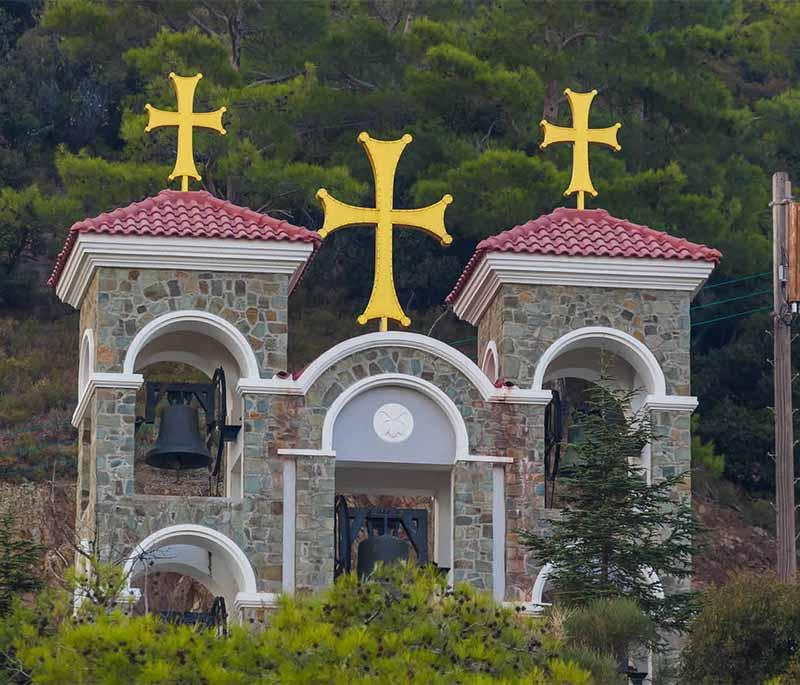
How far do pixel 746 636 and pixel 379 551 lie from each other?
4762mm

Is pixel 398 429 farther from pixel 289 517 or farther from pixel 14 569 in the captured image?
pixel 14 569

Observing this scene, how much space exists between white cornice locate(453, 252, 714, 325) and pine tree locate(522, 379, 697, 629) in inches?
83.7

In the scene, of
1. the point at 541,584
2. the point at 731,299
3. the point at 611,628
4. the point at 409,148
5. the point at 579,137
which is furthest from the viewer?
the point at 731,299

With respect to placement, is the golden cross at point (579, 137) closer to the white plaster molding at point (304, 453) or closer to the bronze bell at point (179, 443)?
the white plaster molding at point (304, 453)

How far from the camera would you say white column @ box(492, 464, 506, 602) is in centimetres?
2794

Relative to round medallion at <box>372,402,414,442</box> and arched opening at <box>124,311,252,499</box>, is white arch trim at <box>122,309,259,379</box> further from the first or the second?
round medallion at <box>372,402,414,442</box>

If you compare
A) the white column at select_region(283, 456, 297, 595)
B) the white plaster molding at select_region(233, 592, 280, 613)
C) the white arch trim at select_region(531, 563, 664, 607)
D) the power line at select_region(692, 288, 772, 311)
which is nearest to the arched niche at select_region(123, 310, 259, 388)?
the white column at select_region(283, 456, 297, 595)

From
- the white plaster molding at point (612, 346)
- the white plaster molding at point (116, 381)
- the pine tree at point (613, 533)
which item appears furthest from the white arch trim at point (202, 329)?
the pine tree at point (613, 533)

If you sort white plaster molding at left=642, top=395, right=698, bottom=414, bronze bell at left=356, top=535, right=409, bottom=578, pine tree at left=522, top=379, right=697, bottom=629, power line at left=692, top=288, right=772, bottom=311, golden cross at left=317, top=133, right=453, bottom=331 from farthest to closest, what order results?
power line at left=692, top=288, right=772, bottom=311 → white plaster molding at left=642, top=395, right=698, bottom=414 → golden cross at left=317, top=133, right=453, bottom=331 → bronze bell at left=356, top=535, right=409, bottom=578 → pine tree at left=522, top=379, right=697, bottom=629

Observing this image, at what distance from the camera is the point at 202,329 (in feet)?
94.5

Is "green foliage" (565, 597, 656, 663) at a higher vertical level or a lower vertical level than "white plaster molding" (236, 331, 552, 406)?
lower

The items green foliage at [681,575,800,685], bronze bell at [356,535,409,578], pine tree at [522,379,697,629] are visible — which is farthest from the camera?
bronze bell at [356,535,409,578]

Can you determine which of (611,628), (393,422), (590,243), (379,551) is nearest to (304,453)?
(393,422)

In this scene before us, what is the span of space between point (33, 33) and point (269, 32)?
845 cm
